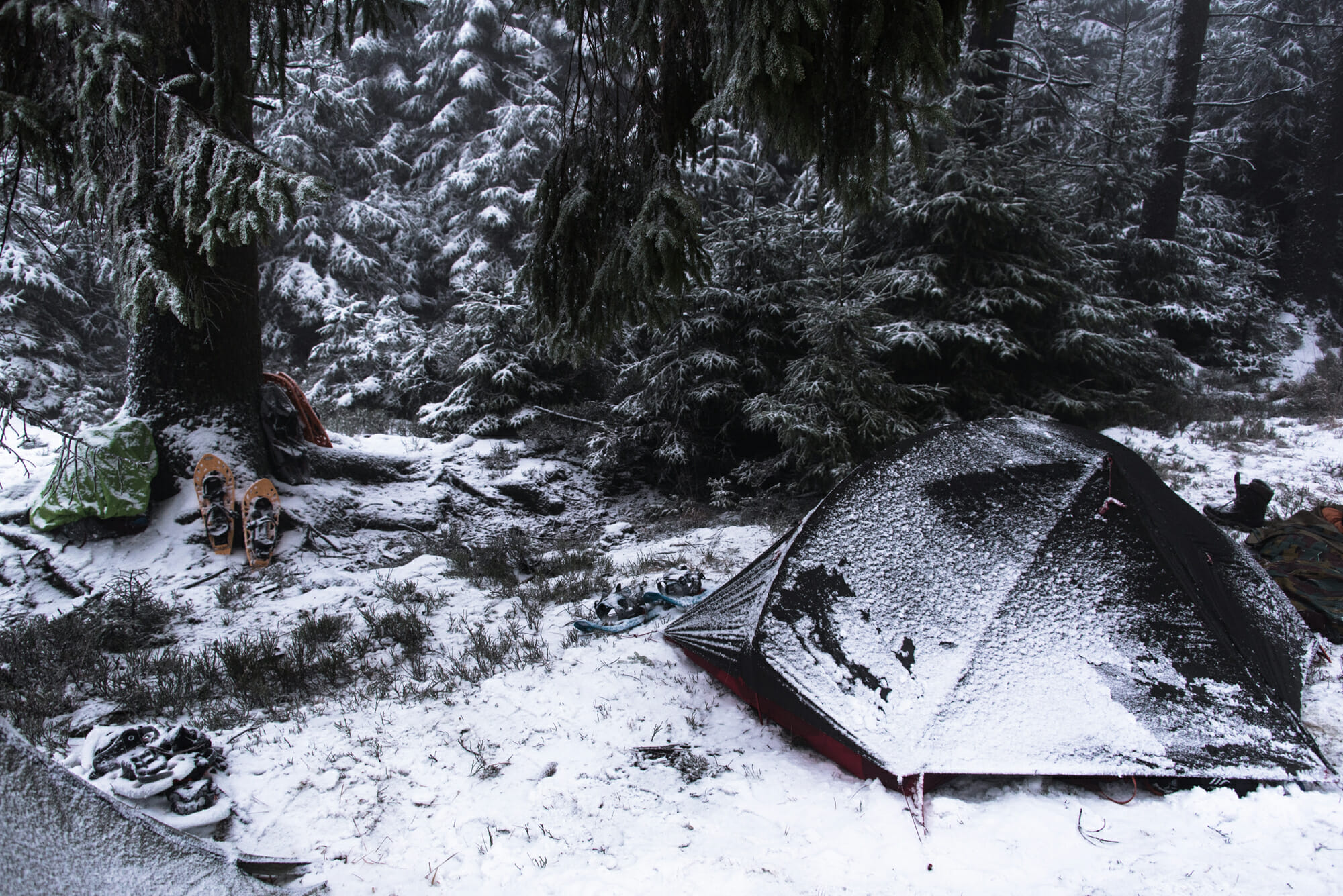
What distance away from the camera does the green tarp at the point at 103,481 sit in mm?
5785

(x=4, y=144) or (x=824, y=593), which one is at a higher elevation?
(x=4, y=144)

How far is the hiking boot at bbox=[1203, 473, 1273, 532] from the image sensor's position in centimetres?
532

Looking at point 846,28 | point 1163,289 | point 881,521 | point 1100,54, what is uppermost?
point 1100,54

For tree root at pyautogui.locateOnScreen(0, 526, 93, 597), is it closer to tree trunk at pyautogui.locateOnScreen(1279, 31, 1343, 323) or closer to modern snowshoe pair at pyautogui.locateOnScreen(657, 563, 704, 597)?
modern snowshoe pair at pyautogui.locateOnScreen(657, 563, 704, 597)

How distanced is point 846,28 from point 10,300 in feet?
61.7

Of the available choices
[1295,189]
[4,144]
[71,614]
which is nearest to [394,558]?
[71,614]

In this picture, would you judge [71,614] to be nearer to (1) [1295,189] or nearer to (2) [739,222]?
(2) [739,222]

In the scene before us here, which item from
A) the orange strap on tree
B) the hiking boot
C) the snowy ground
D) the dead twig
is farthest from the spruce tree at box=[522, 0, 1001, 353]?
the hiking boot

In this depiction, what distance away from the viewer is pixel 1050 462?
3547 millimetres

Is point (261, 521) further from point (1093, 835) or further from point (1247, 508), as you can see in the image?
point (1247, 508)

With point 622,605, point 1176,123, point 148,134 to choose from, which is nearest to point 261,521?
point 148,134

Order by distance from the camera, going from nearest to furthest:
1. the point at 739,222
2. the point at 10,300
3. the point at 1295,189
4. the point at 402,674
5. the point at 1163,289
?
the point at 402,674, the point at 739,222, the point at 1163,289, the point at 10,300, the point at 1295,189

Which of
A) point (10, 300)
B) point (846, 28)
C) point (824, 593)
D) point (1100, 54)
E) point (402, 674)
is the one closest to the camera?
point (824, 593)

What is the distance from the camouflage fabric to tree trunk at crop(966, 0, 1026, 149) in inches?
230
